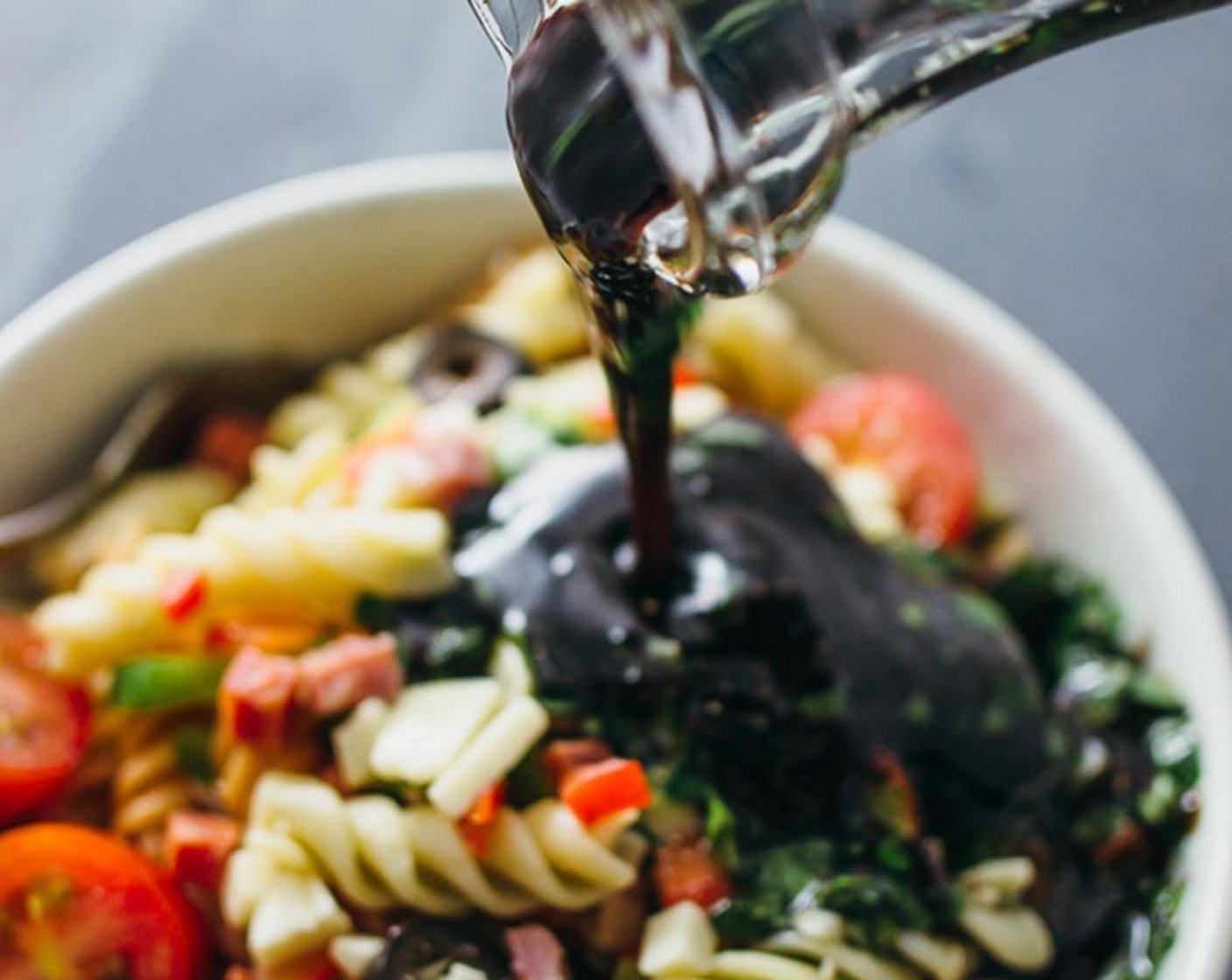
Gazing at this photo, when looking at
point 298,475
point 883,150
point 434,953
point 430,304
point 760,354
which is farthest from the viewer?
point 883,150

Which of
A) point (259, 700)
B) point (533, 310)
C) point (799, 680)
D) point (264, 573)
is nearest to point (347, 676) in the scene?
point (259, 700)

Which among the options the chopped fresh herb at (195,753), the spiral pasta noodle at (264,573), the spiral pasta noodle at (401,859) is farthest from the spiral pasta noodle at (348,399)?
the spiral pasta noodle at (401,859)

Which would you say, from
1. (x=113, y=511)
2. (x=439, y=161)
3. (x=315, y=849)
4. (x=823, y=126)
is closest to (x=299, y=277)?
(x=439, y=161)

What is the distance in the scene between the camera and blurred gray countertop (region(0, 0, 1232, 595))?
332 cm

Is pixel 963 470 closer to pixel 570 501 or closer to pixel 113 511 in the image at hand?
pixel 570 501

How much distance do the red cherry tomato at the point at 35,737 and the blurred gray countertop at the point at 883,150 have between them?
1191 millimetres

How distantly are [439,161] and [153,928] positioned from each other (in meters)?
1.42

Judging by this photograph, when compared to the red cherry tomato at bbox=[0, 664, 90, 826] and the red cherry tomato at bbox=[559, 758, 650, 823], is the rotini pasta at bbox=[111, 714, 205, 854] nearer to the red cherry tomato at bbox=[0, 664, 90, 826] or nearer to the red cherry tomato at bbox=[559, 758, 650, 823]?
the red cherry tomato at bbox=[0, 664, 90, 826]

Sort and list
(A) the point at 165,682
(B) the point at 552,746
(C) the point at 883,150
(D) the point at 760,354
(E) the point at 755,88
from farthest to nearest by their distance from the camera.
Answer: (C) the point at 883,150 → (D) the point at 760,354 → (A) the point at 165,682 → (B) the point at 552,746 → (E) the point at 755,88

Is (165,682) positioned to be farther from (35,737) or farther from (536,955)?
(536,955)

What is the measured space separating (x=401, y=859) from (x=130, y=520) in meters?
0.85

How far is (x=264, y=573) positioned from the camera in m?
2.22

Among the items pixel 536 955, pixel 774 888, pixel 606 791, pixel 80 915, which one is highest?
pixel 80 915

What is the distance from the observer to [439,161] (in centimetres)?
278
